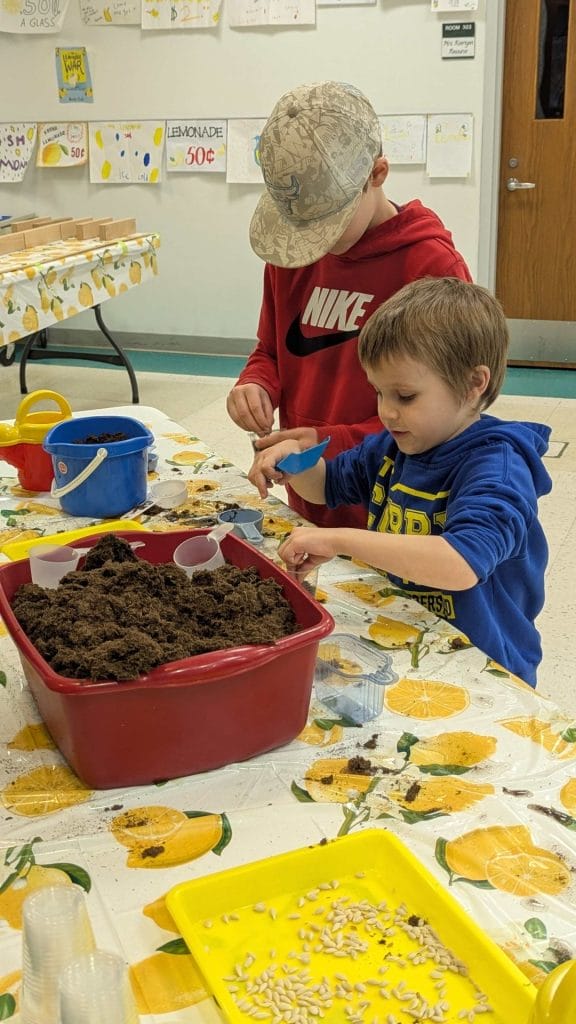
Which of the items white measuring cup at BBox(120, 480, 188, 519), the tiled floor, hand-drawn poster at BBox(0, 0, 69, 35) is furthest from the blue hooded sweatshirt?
hand-drawn poster at BBox(0, 0, 69, 35)

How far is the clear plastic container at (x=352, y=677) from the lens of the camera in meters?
1.03

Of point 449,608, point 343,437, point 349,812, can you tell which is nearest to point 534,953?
point 349,812

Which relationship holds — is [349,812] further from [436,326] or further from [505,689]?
[436,326]

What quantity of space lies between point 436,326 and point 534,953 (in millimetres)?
719

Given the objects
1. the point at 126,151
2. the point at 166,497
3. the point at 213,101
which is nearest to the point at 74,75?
the point at 126,151

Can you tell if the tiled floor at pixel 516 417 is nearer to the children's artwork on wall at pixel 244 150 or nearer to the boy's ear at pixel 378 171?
the boy's ear at pixel 378 171

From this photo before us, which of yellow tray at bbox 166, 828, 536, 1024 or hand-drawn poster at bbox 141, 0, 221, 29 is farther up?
hand-drawn poster at bbox 141, 0, 221, 29

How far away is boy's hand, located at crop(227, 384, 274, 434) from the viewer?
1.65 m

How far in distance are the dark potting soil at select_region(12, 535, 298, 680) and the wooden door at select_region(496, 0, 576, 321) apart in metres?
3.96

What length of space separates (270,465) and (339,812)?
0.66 m

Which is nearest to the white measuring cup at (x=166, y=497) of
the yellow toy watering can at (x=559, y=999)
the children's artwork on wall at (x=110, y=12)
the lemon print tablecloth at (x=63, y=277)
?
the yellow toy watering can at (x=559, y=999)

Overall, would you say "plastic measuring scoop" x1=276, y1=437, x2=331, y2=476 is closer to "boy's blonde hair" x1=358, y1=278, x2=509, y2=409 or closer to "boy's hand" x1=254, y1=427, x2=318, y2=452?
"boy's hand" x1=254, y1=427, x2=318, y2=452

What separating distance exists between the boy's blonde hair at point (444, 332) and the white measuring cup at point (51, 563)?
1.42 ft

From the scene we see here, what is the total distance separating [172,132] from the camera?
4996 millimetres
